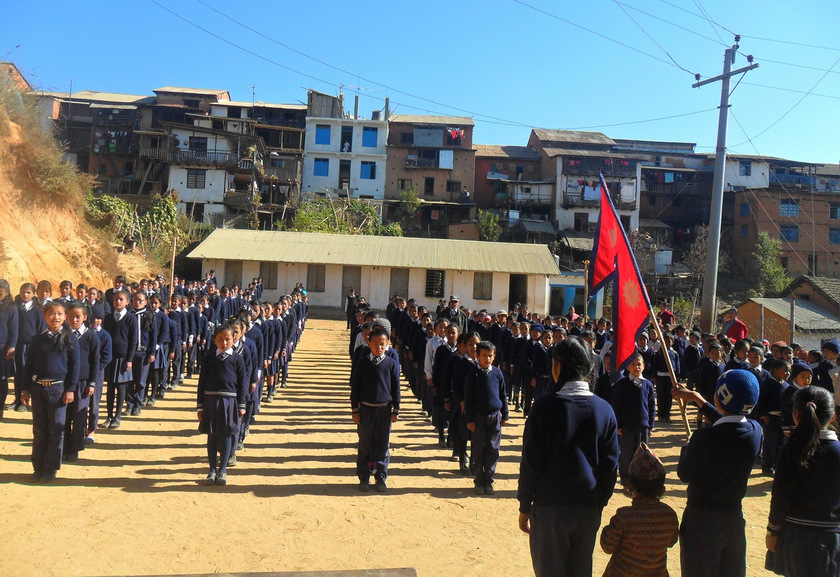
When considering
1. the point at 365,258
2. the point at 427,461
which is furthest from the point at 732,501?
the point at 365,258

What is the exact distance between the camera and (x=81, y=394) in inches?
278

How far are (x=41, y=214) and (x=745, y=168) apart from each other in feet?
160

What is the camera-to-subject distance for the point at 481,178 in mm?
50188

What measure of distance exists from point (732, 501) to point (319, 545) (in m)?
3.44

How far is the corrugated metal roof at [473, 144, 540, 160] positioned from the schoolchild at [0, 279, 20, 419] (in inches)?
1680

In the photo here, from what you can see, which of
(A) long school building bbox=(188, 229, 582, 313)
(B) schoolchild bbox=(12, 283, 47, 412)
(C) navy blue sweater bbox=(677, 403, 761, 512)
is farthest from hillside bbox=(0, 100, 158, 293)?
(C) navy blue sweater bbox=(677, 403, 761, 512)

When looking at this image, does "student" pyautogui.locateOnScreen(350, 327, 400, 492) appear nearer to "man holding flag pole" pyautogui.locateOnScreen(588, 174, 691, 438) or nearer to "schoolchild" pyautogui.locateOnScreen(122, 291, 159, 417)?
"man holding flag pole" pyautogui.locateOnScreen(588, 174, 691, 438)

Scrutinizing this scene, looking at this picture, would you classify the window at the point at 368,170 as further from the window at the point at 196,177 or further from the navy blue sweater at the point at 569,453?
the navy blue sweater at the point at 569,453

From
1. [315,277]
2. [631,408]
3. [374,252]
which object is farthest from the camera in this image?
[374,252]

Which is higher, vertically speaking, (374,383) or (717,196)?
(717,196)

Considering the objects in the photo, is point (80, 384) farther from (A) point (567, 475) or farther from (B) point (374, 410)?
(A) point (567, 475)

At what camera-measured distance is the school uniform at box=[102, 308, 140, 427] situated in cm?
878

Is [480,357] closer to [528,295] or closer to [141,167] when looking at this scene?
[528,295]

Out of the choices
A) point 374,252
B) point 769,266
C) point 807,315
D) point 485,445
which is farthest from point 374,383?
point 769,266
